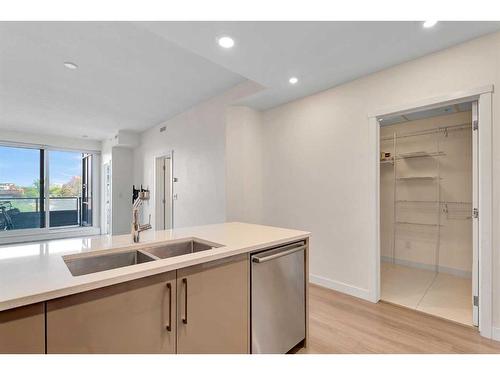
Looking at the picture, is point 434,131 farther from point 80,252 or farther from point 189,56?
point 80,252

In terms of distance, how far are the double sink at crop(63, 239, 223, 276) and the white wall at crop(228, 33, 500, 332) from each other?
192 cm

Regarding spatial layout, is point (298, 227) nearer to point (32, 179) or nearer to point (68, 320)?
point (68, 320)

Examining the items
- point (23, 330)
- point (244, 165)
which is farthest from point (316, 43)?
point (23, 330)

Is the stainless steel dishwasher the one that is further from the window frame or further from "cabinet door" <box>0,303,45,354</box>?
the window frame

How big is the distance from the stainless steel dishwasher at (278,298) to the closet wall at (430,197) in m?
2.97

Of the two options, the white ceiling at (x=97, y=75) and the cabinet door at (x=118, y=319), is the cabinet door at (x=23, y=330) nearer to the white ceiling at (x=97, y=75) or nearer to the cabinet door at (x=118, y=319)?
the cabinet door at (x=118, y=319)

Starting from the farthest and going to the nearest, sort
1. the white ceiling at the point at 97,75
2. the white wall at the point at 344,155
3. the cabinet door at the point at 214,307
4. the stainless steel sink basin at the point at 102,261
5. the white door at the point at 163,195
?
the white door at the point at 163,195 → the white ceiling at the point at 97,75 → the white wall at the point at 344,155 → the stainless steel sink basin at the point at 102,261 → the cabinet door at the point at 214,307

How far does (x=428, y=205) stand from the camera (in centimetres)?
377

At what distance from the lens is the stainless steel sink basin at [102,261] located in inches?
53.4

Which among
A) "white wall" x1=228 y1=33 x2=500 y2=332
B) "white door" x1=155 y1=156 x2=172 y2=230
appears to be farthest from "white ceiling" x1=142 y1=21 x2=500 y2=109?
"white door" x1=155 y1=156 x2=172 y2=230

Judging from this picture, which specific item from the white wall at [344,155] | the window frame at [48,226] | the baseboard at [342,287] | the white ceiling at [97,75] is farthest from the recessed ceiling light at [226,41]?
the window frame at [48,226]

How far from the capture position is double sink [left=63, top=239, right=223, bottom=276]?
1365mm

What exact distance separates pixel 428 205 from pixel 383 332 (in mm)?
2523

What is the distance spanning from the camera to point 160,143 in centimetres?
545
